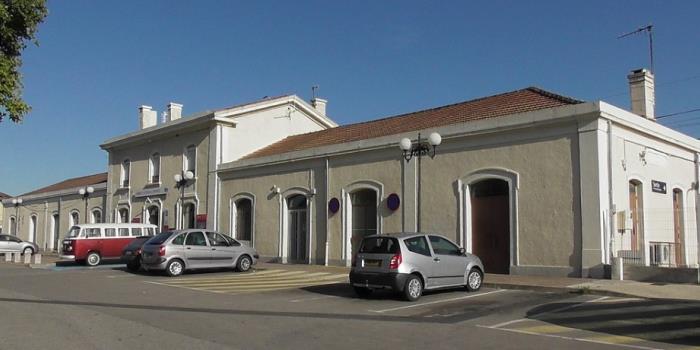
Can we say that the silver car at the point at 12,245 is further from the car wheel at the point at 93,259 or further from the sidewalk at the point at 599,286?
the sidewalk at the point at 599,286

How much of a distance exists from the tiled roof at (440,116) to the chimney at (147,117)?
11963 mm

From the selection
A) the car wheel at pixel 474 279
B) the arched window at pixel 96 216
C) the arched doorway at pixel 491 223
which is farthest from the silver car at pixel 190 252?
the arched window at pixel 96 216

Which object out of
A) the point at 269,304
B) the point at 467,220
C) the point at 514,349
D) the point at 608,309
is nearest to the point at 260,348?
the point at 514,349

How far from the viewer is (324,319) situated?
11031 mm

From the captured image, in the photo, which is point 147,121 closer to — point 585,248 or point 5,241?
point 5,241

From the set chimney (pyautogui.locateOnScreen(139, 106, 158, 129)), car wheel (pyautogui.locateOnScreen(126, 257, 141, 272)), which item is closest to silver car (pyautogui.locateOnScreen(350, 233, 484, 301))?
car wheel (pyautogui.locateOnScreen(126, 257, 141, 272))

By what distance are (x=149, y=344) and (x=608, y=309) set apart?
830 centimetres

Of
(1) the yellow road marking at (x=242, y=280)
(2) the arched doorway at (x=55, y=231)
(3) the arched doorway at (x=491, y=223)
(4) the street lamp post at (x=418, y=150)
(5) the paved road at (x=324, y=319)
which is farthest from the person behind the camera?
(2) the arched doorway at (x=55, y=231)

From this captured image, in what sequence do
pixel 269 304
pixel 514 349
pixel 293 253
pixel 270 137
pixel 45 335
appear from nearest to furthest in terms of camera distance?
pixel 514 349 < pixel 45 335 < pixel 269 304 < pixel 293 253 < pixel 270 137

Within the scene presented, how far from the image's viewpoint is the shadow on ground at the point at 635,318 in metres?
9.47

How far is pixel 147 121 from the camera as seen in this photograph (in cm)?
4034

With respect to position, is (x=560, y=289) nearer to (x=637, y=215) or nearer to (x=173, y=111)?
(x=637, y=215)

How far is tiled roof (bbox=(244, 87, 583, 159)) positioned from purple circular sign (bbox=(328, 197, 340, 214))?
284 centimetres

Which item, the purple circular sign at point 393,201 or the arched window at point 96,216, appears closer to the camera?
the purple circular sign at point 393,201
